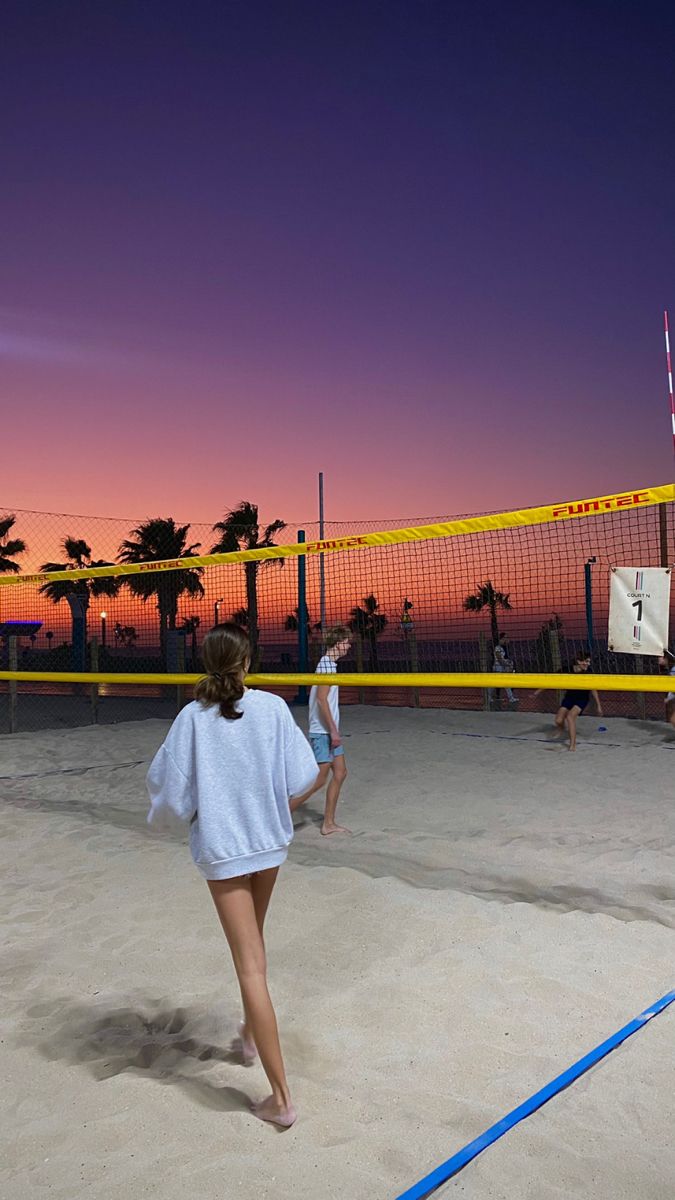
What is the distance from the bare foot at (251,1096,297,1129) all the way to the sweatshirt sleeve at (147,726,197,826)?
89 cm

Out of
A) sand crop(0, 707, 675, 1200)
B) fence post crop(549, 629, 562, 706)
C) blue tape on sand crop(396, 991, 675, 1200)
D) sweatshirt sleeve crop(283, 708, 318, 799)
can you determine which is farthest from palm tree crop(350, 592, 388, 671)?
sweatshirt sleeve crop(283, 708, 318, 799)

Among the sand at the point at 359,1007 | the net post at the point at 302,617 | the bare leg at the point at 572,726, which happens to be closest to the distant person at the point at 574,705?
the bare leg at the point at 572,726

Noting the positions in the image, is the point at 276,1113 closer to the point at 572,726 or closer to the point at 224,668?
the point at 224,668

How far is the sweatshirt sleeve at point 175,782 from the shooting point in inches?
93.7

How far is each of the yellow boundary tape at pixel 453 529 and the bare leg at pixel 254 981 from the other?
2858 millimetres

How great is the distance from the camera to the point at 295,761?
246 cm

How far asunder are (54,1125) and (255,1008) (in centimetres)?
77

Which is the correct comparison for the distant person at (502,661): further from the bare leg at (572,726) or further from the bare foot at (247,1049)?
the bare foot at (247,1049)

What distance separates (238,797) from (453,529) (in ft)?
9.77

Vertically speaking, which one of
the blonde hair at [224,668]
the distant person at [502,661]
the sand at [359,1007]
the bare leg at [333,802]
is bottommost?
the sand at [359,1007]

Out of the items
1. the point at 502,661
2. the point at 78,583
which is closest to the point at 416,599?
the point at 502,661

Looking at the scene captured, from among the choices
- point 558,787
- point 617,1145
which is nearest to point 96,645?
point 558,787

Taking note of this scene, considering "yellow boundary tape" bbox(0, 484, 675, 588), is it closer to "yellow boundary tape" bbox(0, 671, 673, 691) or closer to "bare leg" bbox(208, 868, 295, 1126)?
"yellow boundary tape" bbox(0, 671, 673, 691)

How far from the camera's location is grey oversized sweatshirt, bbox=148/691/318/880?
232 centimetres
